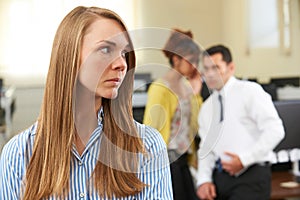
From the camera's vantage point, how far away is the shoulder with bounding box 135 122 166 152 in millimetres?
770

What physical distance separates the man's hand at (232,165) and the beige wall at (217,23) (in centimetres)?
337

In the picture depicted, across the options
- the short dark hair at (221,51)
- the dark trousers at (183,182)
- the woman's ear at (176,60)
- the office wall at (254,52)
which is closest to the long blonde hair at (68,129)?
the woman's ear at (176,60)

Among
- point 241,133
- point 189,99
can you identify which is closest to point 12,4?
point 241,133

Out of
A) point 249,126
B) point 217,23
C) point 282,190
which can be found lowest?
point 282,190

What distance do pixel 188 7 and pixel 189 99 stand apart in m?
5.63

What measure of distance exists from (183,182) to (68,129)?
1.83 meters

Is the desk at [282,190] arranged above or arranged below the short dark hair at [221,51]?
below

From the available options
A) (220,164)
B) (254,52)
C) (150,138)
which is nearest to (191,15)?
(254,52)

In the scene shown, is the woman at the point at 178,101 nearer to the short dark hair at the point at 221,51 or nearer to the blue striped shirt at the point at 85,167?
the blue striped shirt at the point at 85,167

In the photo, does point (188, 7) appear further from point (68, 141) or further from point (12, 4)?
point (68, 141)

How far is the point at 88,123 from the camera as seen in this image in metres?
0.76

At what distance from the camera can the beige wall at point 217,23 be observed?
18.1ft

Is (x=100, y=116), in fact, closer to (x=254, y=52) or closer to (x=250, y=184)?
(x=250, y=184)

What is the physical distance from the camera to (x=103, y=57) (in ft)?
2.23
